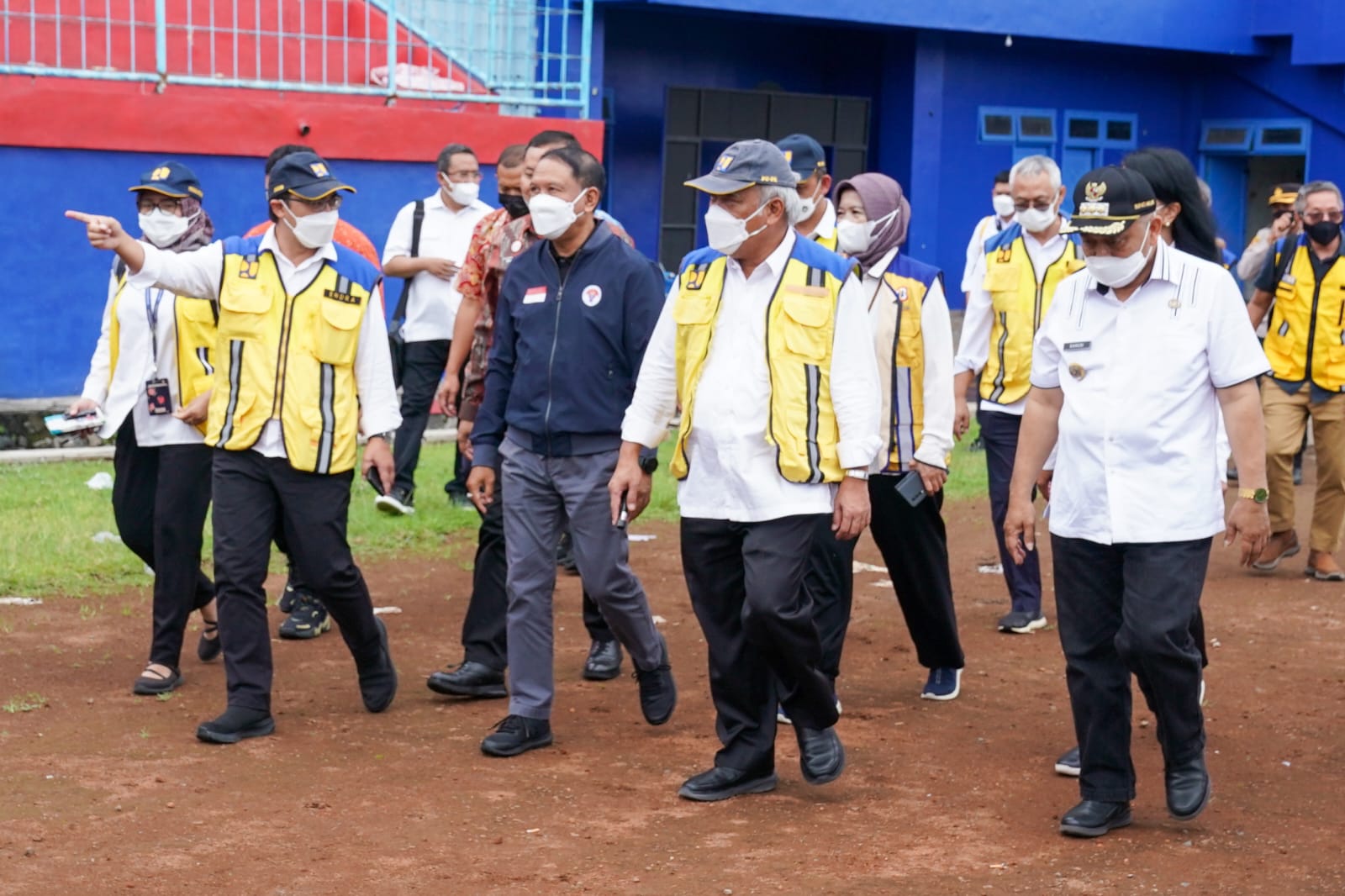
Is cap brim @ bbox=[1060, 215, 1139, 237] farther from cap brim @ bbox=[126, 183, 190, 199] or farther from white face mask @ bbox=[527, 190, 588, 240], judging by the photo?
cap brim @ bbox=[126, 183, 190, 199]

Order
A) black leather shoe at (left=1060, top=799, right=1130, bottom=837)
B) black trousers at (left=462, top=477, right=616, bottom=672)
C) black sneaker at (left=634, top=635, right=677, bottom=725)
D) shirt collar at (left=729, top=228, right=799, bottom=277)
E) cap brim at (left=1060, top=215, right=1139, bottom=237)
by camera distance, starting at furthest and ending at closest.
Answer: black trousers at (left=462, top=477, right=616, bottom=672)
black sneaker at (left=634, top=635, right=677, bottom=725)
shirt collar at (left=729, top=228, right=799, bottom=277)
black leather shoe at (left=1060, top=799, right=1130, bottom=837)
cap brim at (left=1060, top=215, right=1139, bottom=237)

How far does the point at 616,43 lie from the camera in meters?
18.1

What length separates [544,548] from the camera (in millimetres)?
6242

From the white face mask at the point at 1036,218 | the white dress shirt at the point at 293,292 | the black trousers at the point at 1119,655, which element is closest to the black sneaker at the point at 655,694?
the white dress shirt at the point at 293,292

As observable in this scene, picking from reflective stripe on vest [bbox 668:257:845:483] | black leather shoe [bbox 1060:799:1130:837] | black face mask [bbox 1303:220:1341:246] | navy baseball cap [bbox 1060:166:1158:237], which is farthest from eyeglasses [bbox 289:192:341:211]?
black face mask [bbox 1303:220:1341:246]

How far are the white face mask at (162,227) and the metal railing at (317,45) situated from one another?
6.16m

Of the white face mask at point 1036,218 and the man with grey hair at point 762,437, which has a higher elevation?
the white face mask at point 1036,218

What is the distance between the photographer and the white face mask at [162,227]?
22.7 feet

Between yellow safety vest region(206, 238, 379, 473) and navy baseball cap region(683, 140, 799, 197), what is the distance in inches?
60.7

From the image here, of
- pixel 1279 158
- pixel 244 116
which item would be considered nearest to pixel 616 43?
pixel 244 116

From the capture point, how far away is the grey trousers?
20.3 ft

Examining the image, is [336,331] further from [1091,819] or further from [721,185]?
[1091,819]

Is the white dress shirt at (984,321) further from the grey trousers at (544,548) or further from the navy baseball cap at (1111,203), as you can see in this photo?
the navy baseball cap at (1111,203)

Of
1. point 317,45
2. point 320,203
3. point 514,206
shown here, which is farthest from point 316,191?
point 317,45
